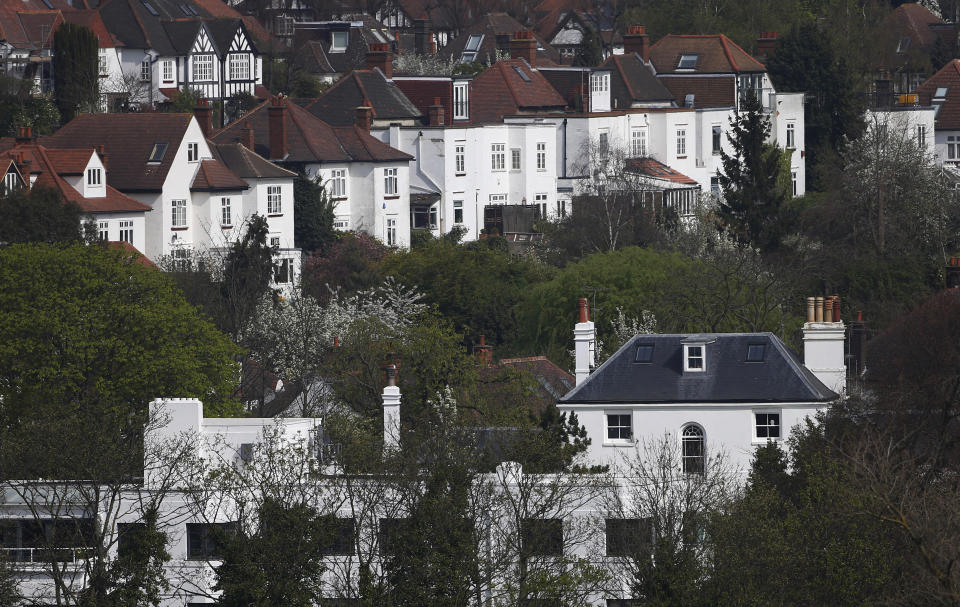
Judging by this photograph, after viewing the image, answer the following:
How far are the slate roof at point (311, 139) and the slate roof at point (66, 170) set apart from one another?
28.6ft

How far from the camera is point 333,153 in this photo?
84.9 metres

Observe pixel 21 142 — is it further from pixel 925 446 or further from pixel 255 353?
→ pixel 925 446

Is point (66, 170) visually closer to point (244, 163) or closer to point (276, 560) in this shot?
point (244, 163)

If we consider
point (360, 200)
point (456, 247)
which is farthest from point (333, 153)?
point (456, 247)

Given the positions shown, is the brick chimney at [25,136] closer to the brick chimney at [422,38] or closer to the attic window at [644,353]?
the attic window at [644,353]

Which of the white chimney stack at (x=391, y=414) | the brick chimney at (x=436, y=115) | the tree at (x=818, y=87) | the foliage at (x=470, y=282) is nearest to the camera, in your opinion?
the white chimney stack at (x=391, y=414)

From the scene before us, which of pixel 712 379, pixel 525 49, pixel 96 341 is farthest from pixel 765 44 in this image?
pixel 712 379

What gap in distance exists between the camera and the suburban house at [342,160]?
8400 centimetres

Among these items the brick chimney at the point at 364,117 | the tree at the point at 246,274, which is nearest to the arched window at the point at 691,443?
the tree at the point at 246,274

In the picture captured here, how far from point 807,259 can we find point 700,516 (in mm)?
42558

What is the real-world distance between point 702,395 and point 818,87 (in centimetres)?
5936

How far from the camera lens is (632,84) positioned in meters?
98.2

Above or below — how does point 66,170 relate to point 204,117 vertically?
below

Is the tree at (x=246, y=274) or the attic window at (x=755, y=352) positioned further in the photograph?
the tree at (x=246, y=274)
